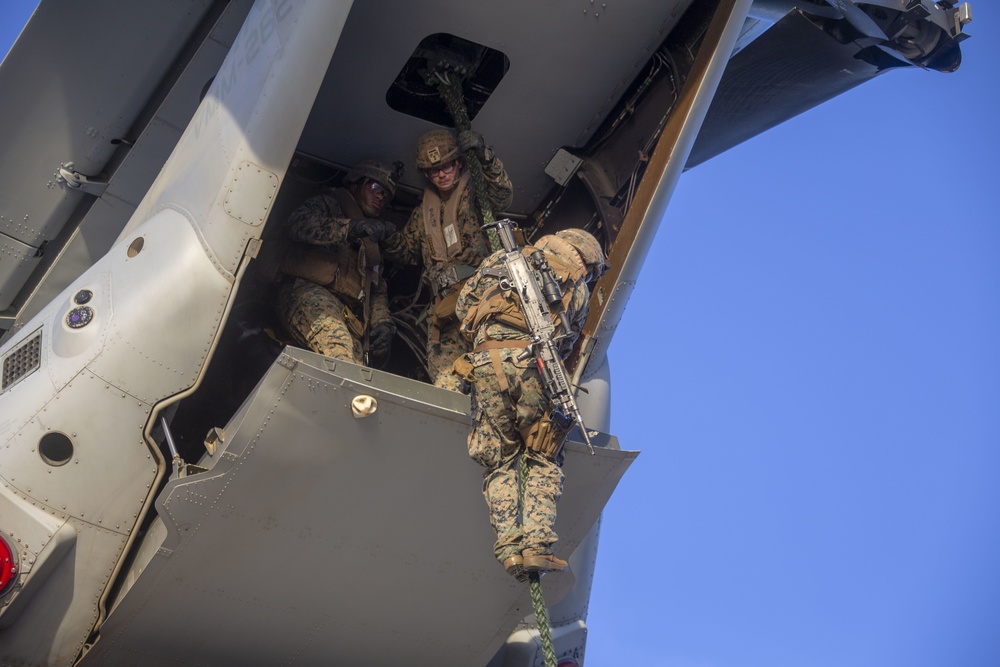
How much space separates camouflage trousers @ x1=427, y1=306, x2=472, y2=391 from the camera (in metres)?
6.94

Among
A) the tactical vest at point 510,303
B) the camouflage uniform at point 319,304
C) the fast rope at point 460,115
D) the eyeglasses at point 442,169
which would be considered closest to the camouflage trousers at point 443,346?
the camouflage uniform at point 319,304

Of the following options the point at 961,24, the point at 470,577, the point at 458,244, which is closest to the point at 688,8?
the point at 458,244

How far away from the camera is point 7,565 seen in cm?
538

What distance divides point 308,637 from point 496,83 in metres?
3.87

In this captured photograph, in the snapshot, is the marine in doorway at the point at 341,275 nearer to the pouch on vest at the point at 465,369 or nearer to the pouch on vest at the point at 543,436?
the pouch on vest at the point at 465,369

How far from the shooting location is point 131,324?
5.79 metres

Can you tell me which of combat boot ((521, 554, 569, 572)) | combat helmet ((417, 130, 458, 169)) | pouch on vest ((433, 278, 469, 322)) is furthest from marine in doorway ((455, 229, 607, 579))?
combat helmet ((417, 130, 458, 169))

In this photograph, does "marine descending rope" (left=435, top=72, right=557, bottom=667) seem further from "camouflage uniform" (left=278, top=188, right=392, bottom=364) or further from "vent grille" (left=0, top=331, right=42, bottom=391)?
"vent grille" (left=0, top=331, right=42, bottom=391)

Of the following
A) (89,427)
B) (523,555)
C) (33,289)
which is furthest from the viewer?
A: (33,289)

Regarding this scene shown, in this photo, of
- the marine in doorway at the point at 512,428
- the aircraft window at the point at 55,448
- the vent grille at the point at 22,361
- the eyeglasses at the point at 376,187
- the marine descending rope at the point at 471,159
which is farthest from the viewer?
the eyeglasses at the point at 376,187

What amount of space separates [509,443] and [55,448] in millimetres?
2279

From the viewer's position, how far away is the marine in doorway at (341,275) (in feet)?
22.0

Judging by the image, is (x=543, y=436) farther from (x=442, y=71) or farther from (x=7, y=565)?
(x=442, y=71)

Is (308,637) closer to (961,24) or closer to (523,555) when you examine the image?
(523,555)
